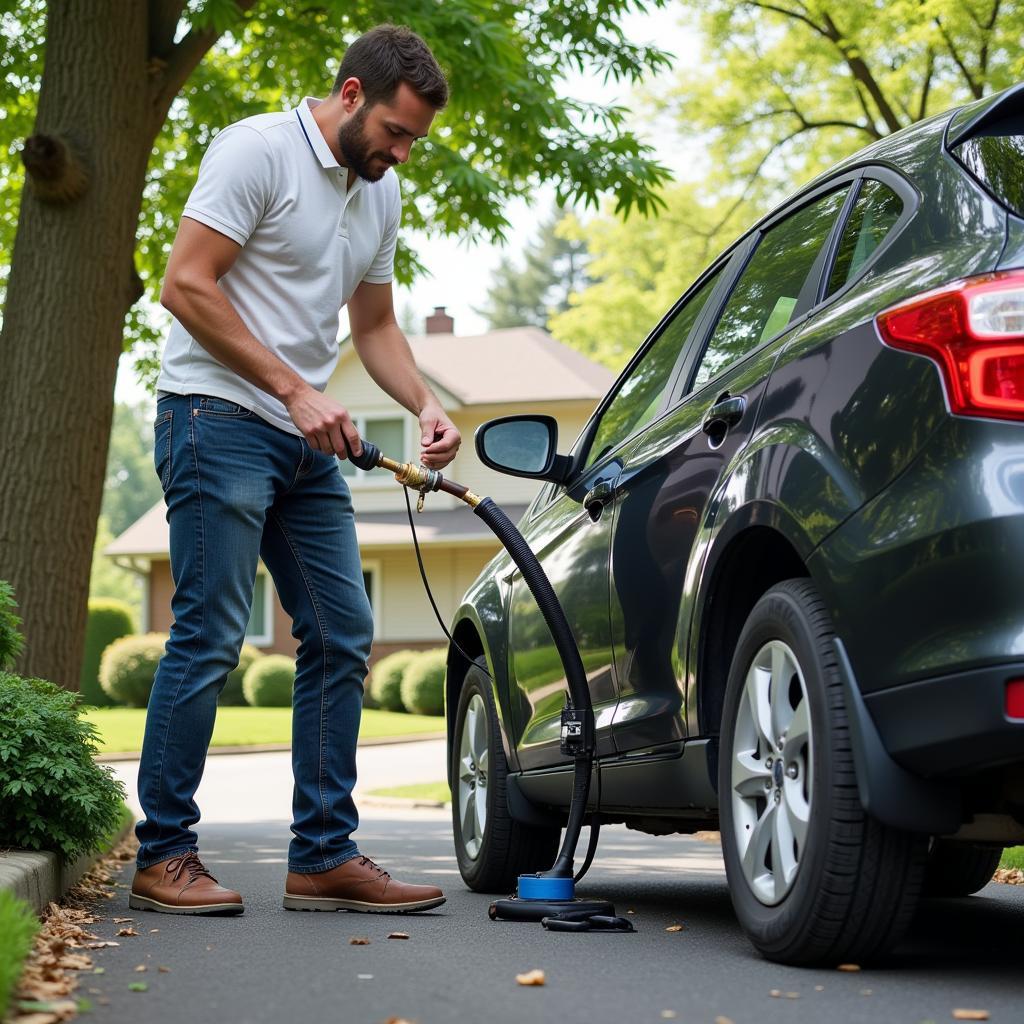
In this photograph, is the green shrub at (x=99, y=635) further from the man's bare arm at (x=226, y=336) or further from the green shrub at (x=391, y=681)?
the man's bare arm at (x=226, y=336)

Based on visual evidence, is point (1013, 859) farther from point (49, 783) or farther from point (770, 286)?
point (49, 783)

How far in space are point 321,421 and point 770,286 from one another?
1.22m

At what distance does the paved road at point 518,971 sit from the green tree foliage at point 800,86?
1474 cm

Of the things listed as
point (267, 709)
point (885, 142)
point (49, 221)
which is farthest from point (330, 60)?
point (267, 709)

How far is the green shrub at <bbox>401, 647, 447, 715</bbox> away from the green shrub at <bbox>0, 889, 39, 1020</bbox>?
24948mm

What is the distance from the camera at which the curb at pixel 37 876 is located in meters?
4.05

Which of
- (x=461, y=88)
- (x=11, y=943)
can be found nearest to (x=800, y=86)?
(x=461, y=88)

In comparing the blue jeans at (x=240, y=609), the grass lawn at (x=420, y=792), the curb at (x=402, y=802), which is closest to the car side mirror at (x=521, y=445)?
the blue jeans at (x=240, y=609)

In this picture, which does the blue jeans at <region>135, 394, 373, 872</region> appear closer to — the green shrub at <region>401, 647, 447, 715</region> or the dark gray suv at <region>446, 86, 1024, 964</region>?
the dark gray suv at <region>446, 86, 1024, 964</region>

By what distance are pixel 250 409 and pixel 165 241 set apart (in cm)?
929

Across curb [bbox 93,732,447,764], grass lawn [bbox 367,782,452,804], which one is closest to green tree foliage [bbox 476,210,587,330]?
curb [bbox 93,732,447,764]

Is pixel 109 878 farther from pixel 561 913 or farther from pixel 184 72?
pixel 184 72

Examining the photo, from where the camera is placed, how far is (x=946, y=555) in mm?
2861

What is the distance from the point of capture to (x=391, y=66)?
14.8 feet
